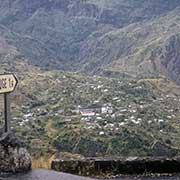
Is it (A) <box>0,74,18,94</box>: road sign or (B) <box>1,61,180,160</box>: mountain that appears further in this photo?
(B) <box>1,61,180,160</box>: mountain

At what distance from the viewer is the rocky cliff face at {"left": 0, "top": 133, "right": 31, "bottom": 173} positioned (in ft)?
37.0

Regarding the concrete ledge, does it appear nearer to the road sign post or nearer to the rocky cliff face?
the road sign post

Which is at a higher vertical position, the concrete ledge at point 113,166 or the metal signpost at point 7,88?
the metal signpost at point 7,88

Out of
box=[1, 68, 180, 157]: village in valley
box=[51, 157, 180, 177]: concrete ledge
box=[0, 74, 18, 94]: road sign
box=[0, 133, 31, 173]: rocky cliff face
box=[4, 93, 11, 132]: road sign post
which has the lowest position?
box=[1, 68, 180, 157]: village in valley

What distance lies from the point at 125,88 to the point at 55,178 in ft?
608

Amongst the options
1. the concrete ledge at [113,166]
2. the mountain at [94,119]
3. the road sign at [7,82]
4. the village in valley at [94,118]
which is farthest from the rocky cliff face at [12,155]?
the village in valley at [94,118]

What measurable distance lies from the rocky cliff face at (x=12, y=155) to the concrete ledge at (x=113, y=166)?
314 cm

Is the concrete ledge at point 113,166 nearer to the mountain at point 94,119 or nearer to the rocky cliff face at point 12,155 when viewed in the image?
the rocky cliff face at point 12,155

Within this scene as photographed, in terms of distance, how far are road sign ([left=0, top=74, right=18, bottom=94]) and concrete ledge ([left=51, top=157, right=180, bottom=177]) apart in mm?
3336

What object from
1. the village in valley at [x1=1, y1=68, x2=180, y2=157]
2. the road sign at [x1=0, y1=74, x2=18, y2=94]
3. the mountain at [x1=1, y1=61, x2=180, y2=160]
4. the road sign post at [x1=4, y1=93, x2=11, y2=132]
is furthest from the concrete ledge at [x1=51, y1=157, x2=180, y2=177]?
the village in valley at [x1=1, y1=68, x2=180, y2=157]

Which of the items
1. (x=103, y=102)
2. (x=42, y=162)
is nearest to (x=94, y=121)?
(x=103, y=102)

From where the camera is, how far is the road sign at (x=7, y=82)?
1182 centimetres

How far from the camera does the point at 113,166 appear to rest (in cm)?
1474

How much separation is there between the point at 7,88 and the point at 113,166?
4138mm
